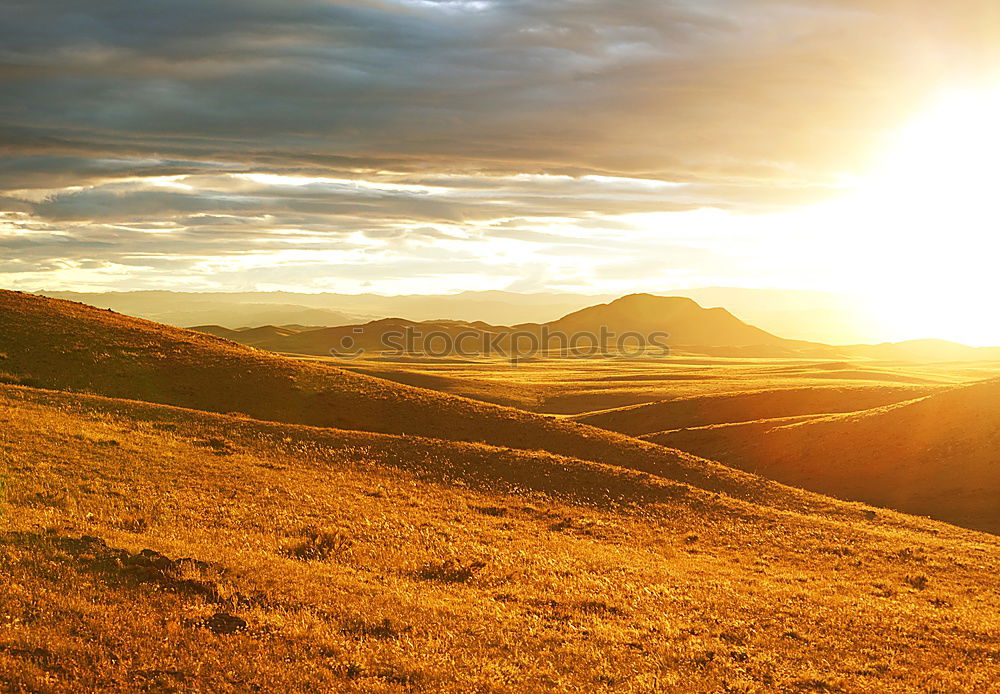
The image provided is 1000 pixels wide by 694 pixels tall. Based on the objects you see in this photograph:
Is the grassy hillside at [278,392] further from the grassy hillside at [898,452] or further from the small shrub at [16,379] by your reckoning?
the grassy hillside at [898,452]

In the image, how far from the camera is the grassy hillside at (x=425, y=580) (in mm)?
13195

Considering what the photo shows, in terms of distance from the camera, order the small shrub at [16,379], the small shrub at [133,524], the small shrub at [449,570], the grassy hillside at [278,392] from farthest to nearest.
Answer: the grassy hillside at [278,392], the small shrub at [16,379], the small shrub at [449,570], the small shrub at [133,524]

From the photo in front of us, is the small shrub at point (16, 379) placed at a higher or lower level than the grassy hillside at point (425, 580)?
higher

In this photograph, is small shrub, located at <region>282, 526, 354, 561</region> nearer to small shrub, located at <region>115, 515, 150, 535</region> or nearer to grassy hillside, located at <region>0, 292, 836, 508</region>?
small shrub, located at <region>115, 515, 150, 535</region>

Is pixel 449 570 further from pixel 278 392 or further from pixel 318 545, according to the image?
pixel 278 392

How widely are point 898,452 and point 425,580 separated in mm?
37853

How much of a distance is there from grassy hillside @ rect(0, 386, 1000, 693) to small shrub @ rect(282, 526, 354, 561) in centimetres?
10

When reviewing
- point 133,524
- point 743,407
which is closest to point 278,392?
point 133,524

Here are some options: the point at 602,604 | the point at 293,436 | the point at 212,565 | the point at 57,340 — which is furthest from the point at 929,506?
the point at 57,340

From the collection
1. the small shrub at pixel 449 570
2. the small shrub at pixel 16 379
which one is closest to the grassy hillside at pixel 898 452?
the small shrub at pixel 449 570

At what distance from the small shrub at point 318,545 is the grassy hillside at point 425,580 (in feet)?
0.32

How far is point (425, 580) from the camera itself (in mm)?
19406

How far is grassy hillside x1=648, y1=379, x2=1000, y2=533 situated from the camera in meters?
40.2

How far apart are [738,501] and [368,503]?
1789 centimetres
